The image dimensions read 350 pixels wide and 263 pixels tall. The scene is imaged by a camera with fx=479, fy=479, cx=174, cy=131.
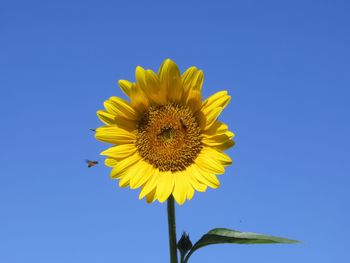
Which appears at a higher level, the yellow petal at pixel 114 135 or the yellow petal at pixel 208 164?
the yellow petal at pixel 114 135

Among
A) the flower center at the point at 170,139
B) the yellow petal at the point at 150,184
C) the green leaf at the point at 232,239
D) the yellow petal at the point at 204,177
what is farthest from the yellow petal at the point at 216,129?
the green leaf at the point at 232,239

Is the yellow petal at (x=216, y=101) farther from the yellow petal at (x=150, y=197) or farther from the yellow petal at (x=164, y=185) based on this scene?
the yellow petal at (x=150, y=197)

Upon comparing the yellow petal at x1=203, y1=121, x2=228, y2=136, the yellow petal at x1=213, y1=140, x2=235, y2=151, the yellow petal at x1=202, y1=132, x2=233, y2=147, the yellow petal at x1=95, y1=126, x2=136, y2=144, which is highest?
the yellow petal at x1=95, y1=126, x2=136, y2=144

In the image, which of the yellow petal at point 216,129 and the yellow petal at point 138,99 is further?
the yellow petal at point 138,99

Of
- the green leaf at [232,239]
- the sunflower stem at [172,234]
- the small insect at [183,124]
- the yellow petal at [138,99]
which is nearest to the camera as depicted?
the green leaf at [232,239]

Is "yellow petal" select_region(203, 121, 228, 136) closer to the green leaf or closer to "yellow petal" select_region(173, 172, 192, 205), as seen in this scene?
"yellow petal" select_region(173, 172, 192, 205)

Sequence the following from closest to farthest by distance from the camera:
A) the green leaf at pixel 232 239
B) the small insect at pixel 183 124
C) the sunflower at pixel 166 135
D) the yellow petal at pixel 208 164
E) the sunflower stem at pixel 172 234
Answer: the green leaf at pixel 232 239, the sunflower stem at pixel 172 234, the yellow petal at pixel 208 164, the sunflower at pixel 166 135, the small insect at pixel 183 124

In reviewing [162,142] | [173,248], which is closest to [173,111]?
[162,142]

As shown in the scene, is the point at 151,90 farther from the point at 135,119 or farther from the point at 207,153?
the point at 207,153

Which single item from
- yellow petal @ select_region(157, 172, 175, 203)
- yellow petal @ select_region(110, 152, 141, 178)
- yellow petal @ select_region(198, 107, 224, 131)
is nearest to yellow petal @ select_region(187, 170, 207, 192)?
yellow petal @ select_region(157, 172, 175, 203)

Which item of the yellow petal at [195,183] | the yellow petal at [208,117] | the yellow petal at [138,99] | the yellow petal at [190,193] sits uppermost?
the yellow petal at [138,99]
